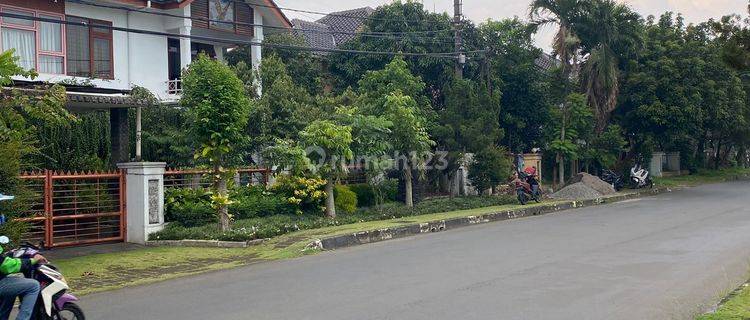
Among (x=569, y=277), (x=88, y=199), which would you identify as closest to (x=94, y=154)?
(x=88, y=199)

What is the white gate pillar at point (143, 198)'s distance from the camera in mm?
15406

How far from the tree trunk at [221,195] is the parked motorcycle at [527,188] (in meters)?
11.5

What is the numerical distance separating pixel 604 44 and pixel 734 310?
2406 centimetres

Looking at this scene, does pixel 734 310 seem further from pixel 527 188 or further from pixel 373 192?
pixel 527 188

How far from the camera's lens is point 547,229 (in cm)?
1667

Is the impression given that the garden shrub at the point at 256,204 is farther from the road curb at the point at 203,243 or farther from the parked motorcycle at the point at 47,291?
the parked motorcycle at the point at 47,291

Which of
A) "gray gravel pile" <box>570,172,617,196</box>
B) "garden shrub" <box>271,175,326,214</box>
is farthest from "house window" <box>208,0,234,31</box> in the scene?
"gray gravel pile" <box>570,172,617,196</box>

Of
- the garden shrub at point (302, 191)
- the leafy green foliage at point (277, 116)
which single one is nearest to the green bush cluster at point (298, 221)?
the garden shrub at point (302, 191)

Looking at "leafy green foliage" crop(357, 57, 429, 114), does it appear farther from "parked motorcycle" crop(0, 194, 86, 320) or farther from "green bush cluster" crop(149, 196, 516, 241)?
"parked motorcycle" crop(0, 194, 86, 320)

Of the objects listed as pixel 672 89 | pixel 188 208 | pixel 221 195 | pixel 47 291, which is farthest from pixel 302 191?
pixel 672 89

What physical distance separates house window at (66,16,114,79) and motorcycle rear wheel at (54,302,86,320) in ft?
53.4

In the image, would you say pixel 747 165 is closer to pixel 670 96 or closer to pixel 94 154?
pixel 670 96

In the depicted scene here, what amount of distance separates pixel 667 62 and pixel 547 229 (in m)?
18.6

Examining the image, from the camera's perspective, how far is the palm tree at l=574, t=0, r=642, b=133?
29.6m
